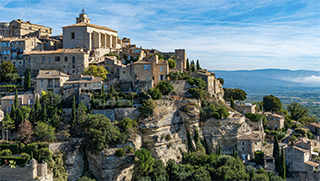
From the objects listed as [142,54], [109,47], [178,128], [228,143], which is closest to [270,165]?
[228,143]

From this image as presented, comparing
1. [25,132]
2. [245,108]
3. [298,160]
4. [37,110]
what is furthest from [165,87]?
[298,160]

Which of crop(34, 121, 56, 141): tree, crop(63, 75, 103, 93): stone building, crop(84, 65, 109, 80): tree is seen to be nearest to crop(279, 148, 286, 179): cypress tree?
crop(63, 75, 103, 93): stone building

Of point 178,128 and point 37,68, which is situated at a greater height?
point 37,68

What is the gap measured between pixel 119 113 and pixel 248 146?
2330 centimetres

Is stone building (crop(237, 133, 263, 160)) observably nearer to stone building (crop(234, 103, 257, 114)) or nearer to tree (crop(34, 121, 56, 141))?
stone building (crop(234, 103, 257, 114))

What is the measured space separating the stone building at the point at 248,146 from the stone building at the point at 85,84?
2766 centimetres

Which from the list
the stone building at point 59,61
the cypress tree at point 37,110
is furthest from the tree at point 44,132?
the stone building at point 59,61

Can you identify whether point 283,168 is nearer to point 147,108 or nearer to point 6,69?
point 147,108

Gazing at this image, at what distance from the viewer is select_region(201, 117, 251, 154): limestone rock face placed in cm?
4884

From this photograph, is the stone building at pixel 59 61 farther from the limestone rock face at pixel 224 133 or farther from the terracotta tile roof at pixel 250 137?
the terracotta tile roof at pixel 250 137

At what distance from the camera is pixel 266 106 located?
210ft

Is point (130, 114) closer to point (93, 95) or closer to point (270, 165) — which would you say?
point (93, 95)

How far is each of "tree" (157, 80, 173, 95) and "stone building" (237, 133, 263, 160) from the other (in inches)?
610

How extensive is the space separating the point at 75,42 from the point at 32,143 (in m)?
33.7
